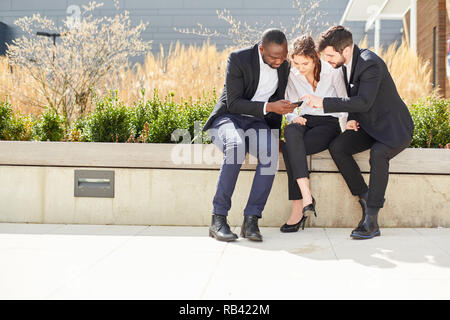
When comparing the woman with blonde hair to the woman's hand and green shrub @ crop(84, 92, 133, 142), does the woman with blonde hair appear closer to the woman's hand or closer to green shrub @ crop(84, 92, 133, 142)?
the woman's hand

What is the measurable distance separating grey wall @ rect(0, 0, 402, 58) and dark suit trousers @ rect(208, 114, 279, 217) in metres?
8.29

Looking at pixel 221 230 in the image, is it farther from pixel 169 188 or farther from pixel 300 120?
pixel 300 120

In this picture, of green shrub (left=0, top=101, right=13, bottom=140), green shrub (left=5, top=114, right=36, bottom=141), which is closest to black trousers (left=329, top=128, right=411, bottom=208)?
green shrub (left=5, top=114, right=36, bottom=141)

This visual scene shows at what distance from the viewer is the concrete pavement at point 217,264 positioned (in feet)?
5.80

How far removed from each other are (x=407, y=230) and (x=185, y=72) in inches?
127

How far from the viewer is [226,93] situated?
2967 millimetres

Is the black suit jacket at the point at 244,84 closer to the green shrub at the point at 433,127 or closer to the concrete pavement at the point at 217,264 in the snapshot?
the concrete pavement at the point at 217,264

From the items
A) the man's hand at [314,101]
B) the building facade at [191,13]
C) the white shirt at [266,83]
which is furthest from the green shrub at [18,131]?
the building facade at [191,13]

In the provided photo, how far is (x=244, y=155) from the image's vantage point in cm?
278

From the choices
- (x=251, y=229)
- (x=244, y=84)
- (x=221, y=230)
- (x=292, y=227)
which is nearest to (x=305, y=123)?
(x=244, y=84)

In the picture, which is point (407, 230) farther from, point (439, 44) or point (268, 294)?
point (439, 44)

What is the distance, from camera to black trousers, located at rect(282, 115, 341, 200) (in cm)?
281
